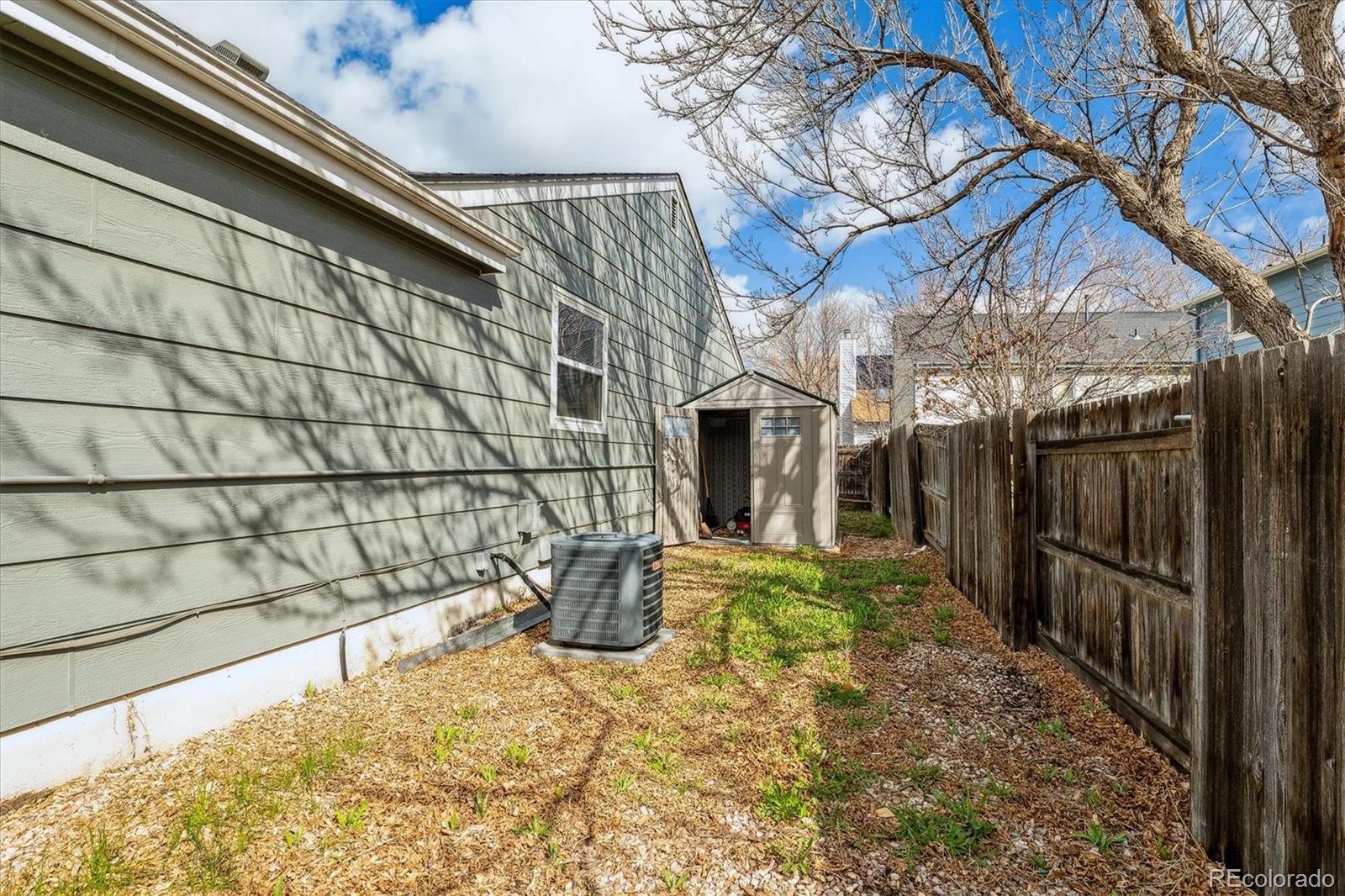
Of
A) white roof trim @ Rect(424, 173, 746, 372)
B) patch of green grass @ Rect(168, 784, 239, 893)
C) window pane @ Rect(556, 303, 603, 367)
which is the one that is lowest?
patch of green grass @ Rect(168, 784, 239, 893)

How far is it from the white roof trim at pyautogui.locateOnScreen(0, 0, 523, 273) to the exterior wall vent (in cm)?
259

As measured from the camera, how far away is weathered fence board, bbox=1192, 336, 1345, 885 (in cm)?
175

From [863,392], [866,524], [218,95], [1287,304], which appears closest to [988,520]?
[218,95]

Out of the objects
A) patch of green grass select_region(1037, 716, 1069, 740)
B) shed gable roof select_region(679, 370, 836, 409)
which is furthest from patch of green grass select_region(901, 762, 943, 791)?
shed gable roof select_region(679, 370, 836, 409)

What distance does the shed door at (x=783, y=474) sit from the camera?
9.59 meters

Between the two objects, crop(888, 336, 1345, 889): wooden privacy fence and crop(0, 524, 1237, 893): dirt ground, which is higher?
crop(888, 336, 1345, 889): wooden privacy fence

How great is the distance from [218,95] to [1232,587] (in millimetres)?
4815

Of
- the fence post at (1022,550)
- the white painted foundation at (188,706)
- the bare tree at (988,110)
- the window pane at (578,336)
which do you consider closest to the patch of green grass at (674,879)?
the white painted foundation at (188,706)

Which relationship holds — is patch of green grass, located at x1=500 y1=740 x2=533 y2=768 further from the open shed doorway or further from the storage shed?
the open shed doorway

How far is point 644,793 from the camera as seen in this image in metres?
2.77

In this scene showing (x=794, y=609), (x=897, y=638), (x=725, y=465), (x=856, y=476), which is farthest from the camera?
(x=856, y=476)

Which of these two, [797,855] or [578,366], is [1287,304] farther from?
[797,855]

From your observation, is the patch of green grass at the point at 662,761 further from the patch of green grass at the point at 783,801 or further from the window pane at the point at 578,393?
the window pane at the point at 578,393

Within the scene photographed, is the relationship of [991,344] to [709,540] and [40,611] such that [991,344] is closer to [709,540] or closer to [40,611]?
[709,540]
